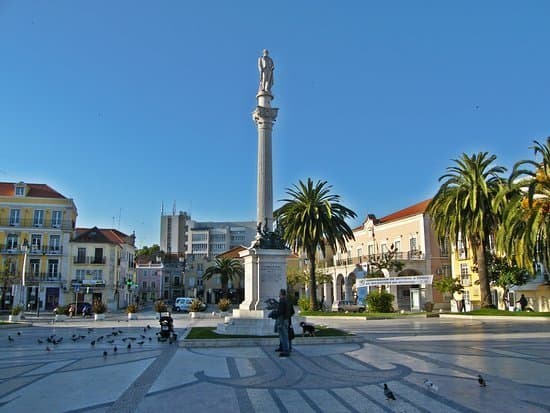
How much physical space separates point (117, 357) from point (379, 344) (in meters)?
8.15

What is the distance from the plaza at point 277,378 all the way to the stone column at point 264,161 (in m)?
7.22

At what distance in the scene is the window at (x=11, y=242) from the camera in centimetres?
5875

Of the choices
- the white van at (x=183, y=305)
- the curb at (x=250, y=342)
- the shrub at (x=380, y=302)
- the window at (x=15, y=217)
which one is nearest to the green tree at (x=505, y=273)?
the shrub at (x=380, y=302)

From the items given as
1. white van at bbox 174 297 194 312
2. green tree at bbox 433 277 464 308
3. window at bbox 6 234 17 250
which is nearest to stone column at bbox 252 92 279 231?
green tree at bbox 433 277 464 308

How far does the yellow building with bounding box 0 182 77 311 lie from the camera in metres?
58.7

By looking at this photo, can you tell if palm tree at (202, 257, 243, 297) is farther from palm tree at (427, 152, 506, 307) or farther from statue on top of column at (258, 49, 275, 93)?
statue on top of column at (258, 49, 275, 93)

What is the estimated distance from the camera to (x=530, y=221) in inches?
1134

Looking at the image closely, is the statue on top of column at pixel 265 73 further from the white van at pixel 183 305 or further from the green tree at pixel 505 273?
the white van at pixel 183 305

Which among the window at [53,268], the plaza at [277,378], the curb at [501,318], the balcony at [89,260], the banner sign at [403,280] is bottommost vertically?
the plaza at [277,378]

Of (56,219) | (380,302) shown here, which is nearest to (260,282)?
(380,302)

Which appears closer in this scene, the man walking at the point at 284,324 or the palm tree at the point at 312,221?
the man walking at the point at 284,324

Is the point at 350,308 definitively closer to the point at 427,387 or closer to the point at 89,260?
the point at 89,260

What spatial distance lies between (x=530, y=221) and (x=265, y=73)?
1659 centimetres

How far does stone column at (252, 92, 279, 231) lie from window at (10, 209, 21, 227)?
45354mm
